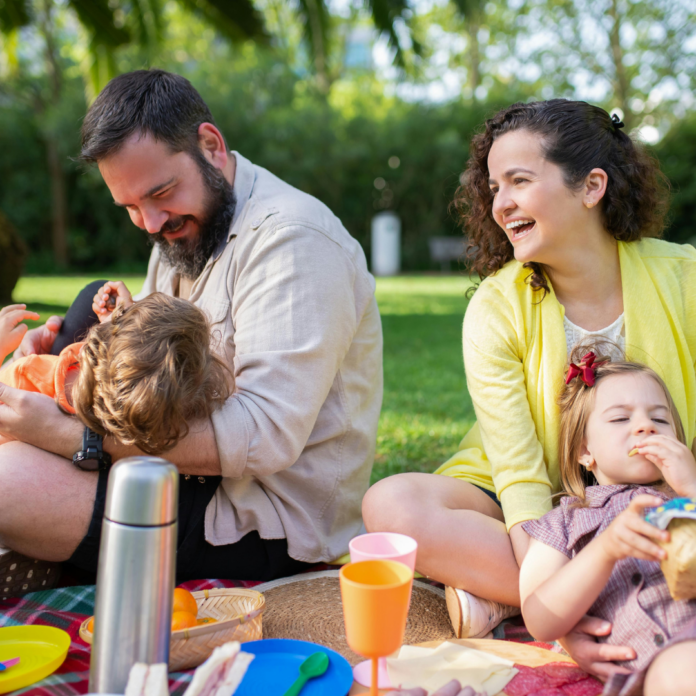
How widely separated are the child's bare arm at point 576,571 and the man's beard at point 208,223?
1.43 metres

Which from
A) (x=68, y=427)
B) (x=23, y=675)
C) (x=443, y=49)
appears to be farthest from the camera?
(x=443, y=49)

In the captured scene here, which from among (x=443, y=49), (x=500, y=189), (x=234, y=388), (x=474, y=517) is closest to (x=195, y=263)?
(x=234, y=388)

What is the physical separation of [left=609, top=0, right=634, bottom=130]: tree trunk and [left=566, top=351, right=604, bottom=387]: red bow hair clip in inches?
900

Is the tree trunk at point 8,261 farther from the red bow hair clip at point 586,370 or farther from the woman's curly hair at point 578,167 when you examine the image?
the red bow hair clip at point 586,370

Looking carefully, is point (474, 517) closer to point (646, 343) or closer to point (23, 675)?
point (646, 343)

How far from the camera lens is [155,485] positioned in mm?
1220

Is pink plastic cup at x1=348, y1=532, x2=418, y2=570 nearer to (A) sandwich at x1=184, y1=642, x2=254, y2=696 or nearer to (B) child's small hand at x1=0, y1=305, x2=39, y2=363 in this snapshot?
(A) sandwich at x1=184, y1=642, x2=254, y2=696

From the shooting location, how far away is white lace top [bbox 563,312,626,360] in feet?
6.84

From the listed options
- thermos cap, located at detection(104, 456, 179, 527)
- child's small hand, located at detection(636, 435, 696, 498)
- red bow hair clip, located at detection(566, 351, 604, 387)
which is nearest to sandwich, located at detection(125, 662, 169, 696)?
thermos cap, located at detection(104, 456, 179, 527)

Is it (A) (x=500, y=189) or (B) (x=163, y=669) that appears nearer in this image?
(B) (x=163, y=669)

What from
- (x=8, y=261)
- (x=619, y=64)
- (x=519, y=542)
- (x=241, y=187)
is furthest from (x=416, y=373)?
(x=619, y=64)

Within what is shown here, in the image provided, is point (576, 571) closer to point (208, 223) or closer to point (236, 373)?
point (236, 373)

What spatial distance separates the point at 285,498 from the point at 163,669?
0.91 m

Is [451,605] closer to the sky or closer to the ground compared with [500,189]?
closer to the ground
